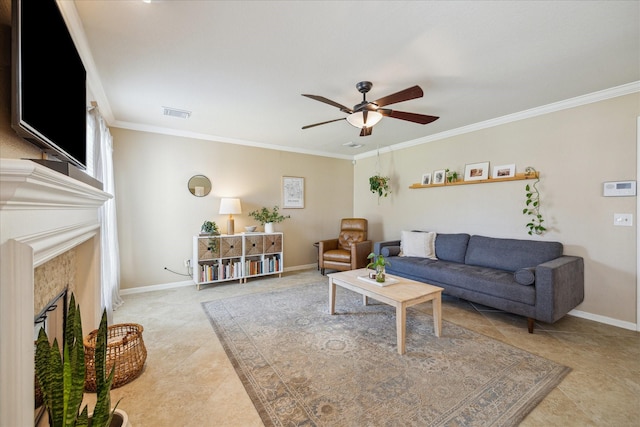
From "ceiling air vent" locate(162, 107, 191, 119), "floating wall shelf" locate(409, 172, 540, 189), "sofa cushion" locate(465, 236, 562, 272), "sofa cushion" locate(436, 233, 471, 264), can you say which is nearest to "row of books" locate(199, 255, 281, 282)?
"ceiling air vent" locate(162, 107, 191, 119)

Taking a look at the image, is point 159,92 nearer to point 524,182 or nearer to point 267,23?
point 267,23

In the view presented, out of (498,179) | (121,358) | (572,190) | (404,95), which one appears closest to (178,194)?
(121,358)

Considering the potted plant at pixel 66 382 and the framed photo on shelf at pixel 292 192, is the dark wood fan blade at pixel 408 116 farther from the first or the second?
the framed photo on shelf at pixel 292 192

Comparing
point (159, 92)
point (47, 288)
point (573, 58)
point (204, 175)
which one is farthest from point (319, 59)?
point (204, 175)

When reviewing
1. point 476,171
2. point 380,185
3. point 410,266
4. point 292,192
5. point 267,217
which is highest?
point 476,171

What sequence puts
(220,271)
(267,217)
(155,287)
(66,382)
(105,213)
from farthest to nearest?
(267,217)
(220,271)
(155,287)
(105,213)
(66,382)

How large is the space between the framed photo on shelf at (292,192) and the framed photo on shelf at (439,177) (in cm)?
246

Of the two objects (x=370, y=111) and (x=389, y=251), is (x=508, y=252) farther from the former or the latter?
(x=370, y=111)

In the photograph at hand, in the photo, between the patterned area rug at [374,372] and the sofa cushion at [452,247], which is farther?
the sofa cushion at [452,247]

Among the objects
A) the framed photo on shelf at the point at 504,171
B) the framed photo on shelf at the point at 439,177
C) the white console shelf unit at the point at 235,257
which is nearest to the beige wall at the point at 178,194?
the white console shelf unit at the point at 235,257

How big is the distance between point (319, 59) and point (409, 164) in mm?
3127

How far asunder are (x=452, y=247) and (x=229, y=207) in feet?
11.3

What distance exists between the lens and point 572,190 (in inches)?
121

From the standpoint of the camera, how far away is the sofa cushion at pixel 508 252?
306 cm
